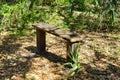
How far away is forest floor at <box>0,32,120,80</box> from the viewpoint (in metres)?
4.52

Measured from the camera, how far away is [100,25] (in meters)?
6.78

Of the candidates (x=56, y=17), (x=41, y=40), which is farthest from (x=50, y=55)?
(x=56, y=17)

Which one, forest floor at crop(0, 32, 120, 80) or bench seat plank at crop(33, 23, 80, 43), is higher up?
bench seat plank at crop(33, 23, 80, 43)

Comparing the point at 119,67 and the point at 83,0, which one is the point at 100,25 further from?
the point at 119,67

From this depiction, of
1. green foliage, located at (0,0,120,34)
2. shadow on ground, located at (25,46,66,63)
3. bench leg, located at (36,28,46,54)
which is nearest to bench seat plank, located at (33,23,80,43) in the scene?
bench leg, located at (36,28,46,54)

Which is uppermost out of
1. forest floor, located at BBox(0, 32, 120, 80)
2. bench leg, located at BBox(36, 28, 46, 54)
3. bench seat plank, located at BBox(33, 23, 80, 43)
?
bench seat plank, located at BBox(33, 23, 80, 43)

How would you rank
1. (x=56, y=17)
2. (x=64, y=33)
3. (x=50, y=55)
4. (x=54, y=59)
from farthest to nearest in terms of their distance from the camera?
(x=56, y=17)
(x=50, y=55)
(x=54, y=59)
(x=64, y=33)

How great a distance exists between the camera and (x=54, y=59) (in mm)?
5086

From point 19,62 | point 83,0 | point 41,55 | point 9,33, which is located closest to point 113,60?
point 41,55

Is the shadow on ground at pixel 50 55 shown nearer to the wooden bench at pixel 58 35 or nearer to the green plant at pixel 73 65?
the wooden bench at pixel 58 35

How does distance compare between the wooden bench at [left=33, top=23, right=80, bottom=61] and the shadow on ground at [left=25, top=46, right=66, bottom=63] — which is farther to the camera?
the shadow on ground at [left=25, top=46, right=66, bottom=63]

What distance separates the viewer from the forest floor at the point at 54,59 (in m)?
4.52

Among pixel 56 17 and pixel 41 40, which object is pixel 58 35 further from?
pixel 56 17

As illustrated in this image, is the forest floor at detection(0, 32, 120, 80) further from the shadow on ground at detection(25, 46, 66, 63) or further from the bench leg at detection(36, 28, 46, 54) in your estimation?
the bench leg at detection(36, 28, 46, 54)
